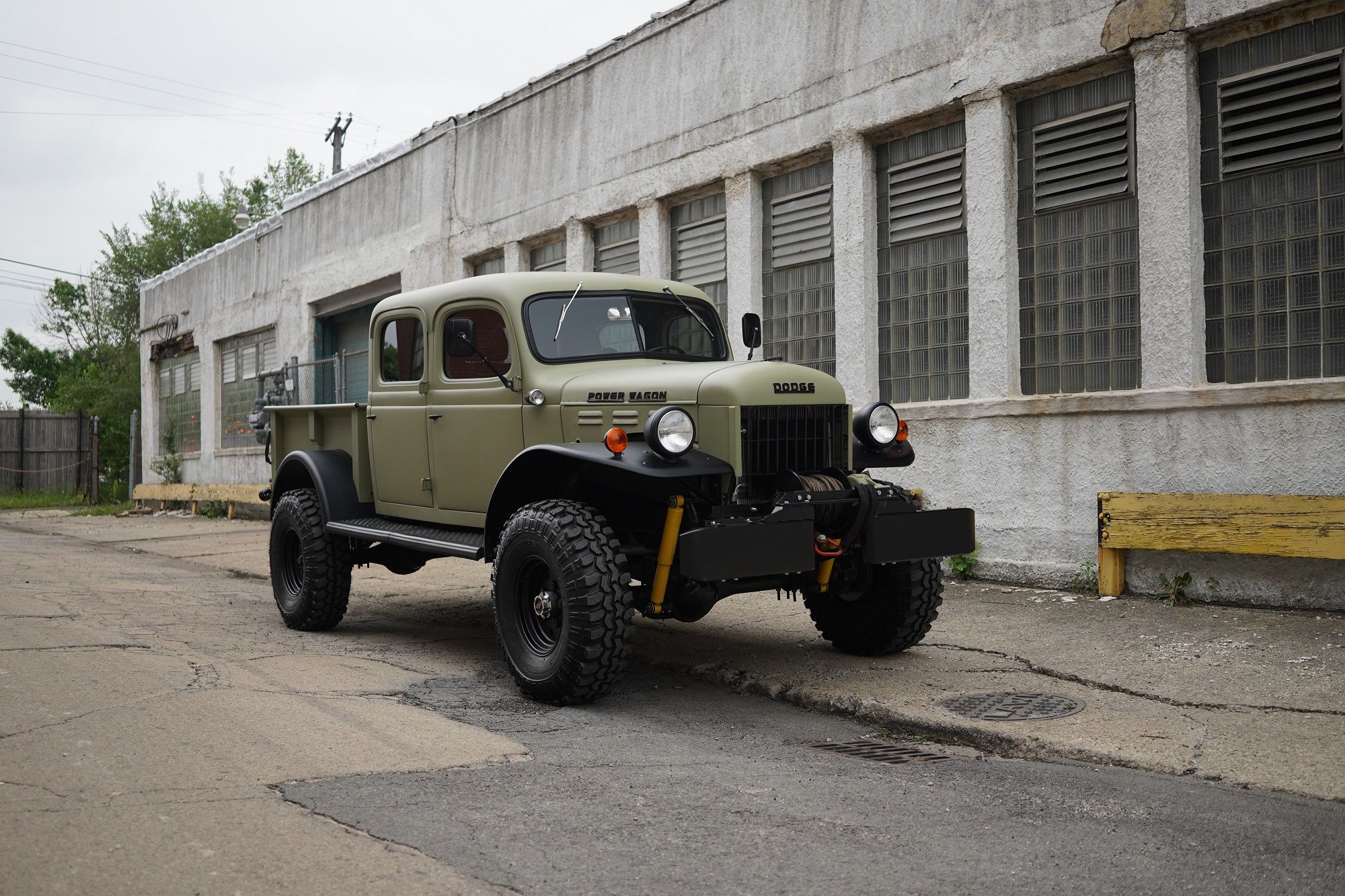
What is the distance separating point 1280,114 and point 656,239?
254 inches

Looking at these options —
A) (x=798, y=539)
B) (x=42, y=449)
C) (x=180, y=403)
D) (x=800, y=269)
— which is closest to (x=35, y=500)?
(x=42, y=449)

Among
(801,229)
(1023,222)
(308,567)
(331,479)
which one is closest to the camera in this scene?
(308,567)

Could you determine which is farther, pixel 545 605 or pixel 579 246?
pixel 579 246

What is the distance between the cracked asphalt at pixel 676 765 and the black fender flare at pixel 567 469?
923 millimetres

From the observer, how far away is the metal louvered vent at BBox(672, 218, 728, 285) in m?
12.4

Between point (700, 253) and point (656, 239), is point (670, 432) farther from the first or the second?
point (656, 239)

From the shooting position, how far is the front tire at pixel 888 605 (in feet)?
21.4

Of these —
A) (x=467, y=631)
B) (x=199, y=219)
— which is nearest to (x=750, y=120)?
(x=467, y=631)

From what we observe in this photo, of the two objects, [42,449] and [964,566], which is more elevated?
[42,449]

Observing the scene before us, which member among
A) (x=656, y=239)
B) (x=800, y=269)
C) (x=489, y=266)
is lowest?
(x=800, y=269)

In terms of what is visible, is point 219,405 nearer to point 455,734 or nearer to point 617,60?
point 617,60

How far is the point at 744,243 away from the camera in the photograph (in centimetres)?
1177

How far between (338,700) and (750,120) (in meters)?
7.66

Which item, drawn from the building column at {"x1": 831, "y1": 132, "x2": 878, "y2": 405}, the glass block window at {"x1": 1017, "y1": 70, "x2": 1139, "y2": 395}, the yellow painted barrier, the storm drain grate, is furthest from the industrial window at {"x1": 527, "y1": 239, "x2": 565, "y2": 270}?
the storm drain grate
